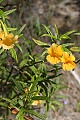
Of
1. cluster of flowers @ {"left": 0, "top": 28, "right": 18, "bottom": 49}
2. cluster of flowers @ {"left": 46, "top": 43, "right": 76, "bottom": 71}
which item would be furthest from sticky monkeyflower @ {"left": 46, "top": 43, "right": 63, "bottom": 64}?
cluster of flowers @ {"left": 0, "top": 28, "right": 18, "bottom": 49}

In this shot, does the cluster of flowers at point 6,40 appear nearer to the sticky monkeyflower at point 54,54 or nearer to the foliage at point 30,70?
the foliage at point 30,70

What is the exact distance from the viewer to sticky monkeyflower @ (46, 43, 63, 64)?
2.06 m

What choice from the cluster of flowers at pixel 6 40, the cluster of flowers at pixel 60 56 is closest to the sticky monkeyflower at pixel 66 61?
the cluster of flowers at pixel 60 56

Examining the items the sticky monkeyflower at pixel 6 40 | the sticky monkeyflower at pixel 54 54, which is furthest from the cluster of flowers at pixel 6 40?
the sticky monkeyflower at pixel 54 54

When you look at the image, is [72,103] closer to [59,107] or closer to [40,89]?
[59,107]

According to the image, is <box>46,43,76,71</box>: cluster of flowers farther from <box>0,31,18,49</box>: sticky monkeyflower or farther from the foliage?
<box>0,31,18,49</box>: sticky monkeyflower

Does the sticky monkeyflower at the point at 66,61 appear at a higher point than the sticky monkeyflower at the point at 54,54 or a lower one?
lower

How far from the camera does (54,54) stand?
2.05 m

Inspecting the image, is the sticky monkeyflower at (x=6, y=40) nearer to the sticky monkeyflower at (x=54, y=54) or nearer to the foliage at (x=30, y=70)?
the foliage at (x=30, y=70)

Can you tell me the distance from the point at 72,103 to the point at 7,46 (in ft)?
6.61

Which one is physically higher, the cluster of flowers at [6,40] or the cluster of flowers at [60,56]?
the cluster of flowers at [6,40]

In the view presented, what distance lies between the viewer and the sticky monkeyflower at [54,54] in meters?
2.06

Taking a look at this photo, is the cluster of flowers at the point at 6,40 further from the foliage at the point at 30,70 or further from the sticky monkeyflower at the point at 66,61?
the sticky monkeyflower at the point at 66,61

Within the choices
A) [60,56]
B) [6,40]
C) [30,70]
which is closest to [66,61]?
[60,56]
